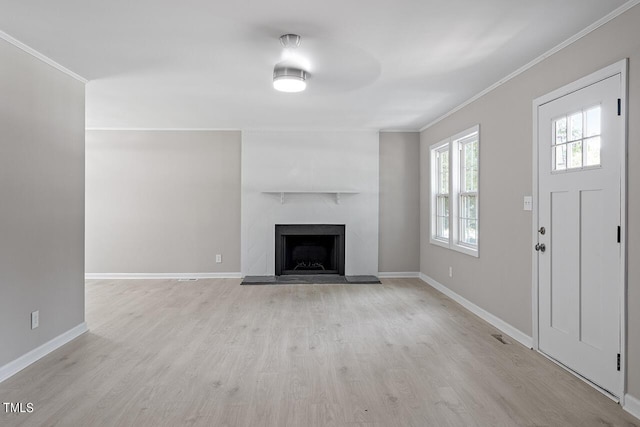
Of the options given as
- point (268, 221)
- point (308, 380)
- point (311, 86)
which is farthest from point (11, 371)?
point (268, 221)

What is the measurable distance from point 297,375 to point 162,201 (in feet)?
14.4

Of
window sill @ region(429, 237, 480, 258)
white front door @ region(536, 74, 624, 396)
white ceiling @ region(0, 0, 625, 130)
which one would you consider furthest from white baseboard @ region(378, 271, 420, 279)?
white front door @ region(536, 74, 624, 396)

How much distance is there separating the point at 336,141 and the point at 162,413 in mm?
4875

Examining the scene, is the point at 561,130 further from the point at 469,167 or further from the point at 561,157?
the point at 469,167

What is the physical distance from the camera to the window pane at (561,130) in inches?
115

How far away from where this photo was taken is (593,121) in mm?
2637

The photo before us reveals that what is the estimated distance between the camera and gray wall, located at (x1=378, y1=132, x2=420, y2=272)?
6.41 meters

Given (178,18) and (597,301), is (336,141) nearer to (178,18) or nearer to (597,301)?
(178,18)

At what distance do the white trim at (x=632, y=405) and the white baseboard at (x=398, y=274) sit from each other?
4.09 metres

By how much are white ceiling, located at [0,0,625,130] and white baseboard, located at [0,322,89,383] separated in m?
2.34

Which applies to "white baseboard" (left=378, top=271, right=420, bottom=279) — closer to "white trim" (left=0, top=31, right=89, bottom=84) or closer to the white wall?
the white wall

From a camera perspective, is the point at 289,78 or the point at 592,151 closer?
the point at 592,151

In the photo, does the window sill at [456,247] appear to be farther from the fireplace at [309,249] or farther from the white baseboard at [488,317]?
the fireplace at [309,249]

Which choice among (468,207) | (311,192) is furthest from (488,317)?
(311,192)
